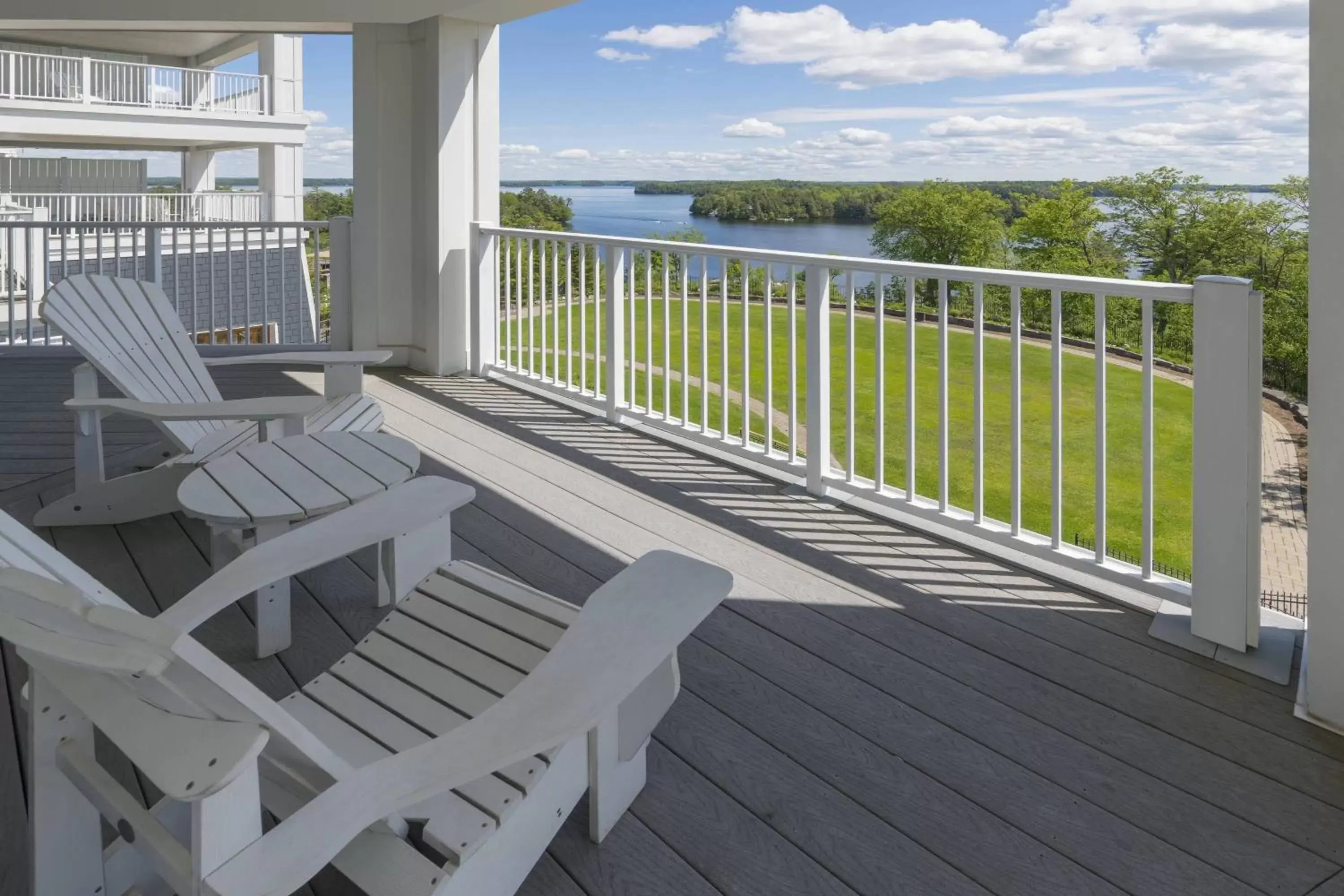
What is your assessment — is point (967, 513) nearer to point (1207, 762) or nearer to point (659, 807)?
point (1207, 762)

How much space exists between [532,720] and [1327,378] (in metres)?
1.89

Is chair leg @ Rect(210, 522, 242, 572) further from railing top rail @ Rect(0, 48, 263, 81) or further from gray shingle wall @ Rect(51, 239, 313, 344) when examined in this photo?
railing top rail @ Rect(0, 48, 263, 81)

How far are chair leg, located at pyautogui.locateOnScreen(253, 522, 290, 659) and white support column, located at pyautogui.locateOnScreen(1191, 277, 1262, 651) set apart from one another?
228 centimetres

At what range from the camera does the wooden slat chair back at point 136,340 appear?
309 centimetres

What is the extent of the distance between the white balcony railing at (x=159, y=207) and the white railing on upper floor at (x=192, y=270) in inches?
50.2

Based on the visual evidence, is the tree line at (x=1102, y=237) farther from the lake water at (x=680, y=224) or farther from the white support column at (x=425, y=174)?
the white support column at (x=425, y=174)

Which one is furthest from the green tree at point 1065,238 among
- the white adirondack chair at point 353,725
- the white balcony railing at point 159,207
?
the white adirondack chair at point 353,725

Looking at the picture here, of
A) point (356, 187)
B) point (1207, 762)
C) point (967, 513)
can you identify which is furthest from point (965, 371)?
point (1207, 762)

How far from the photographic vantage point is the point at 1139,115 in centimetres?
3055

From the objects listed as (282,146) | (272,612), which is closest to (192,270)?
(272,612)

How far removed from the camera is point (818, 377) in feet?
12.6

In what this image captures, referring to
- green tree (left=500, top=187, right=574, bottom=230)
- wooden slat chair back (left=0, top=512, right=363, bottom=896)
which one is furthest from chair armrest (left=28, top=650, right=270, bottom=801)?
green tree (left=500, top=187, right=574, bottom=230)

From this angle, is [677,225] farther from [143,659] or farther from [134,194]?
[143,659]

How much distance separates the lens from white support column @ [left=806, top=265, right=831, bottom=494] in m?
3.77
